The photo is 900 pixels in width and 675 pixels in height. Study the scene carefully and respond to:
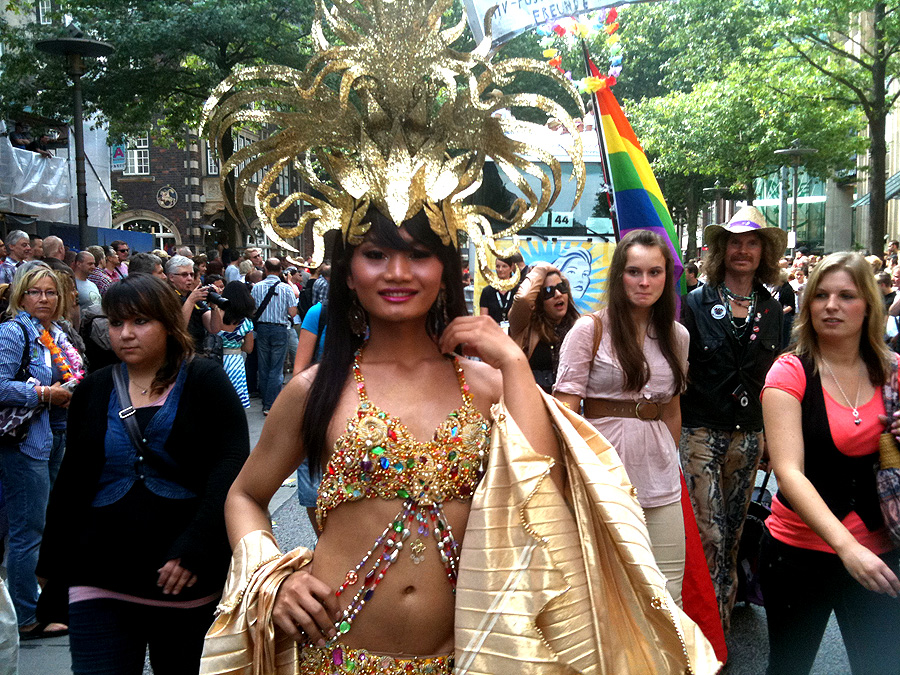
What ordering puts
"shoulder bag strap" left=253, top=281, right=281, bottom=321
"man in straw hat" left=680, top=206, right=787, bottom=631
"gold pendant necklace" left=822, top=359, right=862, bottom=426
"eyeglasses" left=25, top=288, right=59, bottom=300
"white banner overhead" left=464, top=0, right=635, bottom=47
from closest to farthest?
"gold pendant necklace" left=822, top=359, right=862, bottom=426
"man in straw hat" left=680, top=206, right=787, bottom=631
"eyeglasses" left=25, top=288, right=59, bottom=300
"white banner overhead" left=464, top=0, right=635, bottom=47
"shoulder bag strap" left=253, top=281, right=281, bottom=321

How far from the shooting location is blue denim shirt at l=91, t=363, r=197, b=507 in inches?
117

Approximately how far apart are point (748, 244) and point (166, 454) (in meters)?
3.19

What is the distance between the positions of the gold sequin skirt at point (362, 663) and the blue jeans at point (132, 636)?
108 cm

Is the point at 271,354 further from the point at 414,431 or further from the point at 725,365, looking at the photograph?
the point at 414,431

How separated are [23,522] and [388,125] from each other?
12.3 ft

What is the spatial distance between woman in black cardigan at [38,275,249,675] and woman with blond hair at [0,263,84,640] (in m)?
1.80

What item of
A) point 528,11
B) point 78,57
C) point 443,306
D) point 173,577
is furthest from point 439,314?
point 78,57

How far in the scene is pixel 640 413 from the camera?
12.5 ft

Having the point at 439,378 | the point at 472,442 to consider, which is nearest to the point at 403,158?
the point at 439,378

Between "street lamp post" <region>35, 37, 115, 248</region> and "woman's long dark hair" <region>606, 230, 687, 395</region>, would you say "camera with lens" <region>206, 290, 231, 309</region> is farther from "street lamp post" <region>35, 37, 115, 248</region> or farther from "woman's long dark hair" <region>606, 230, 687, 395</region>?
"woman's long dark hair" <region>606, 230, 687, 395</region>

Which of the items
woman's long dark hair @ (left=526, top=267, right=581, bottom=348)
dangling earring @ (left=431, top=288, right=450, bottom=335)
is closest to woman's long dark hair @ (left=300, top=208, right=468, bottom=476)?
dangling earring @ (left=431, top=288, right=450, bottom=335)

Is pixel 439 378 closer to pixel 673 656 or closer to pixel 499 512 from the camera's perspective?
pixel 499 512

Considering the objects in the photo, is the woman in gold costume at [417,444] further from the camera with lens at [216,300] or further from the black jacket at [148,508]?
the camera with lens at [216,300]

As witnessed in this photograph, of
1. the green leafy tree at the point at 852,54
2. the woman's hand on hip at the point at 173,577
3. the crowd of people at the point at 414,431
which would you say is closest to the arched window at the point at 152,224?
the green leafy tree at the point at 852,54
